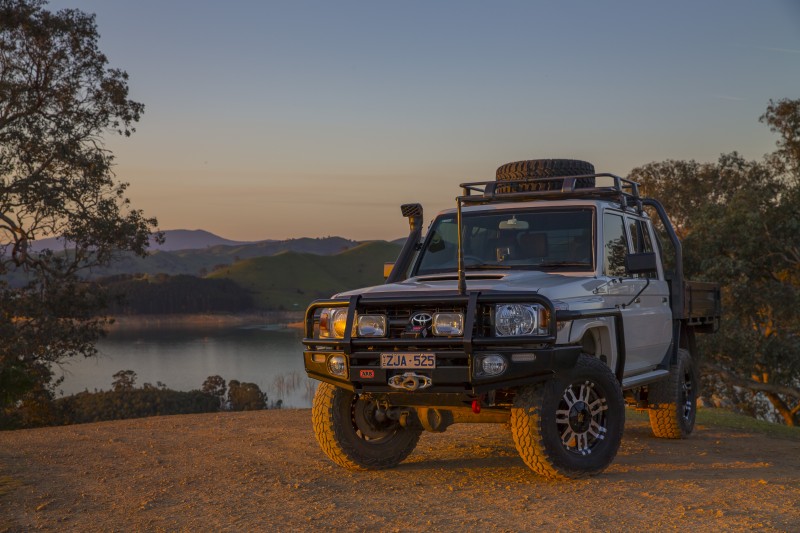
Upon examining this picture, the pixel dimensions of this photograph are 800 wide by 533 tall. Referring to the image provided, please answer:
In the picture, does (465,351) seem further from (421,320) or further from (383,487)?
(383,487)

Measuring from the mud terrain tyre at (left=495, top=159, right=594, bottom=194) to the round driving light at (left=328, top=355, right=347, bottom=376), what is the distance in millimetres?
3352

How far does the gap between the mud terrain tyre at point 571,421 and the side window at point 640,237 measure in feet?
6.86

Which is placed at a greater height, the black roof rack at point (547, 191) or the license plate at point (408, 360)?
the black roof rack at point (547, 191)

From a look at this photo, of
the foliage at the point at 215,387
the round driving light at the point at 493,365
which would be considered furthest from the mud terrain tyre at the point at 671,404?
the foliage at the point at 215,387

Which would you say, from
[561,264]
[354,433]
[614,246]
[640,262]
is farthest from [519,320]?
[614,246]

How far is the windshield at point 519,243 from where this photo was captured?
8.13 meters

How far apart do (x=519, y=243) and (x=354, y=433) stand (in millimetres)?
2305

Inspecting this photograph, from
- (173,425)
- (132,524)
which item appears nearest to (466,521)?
(132,524)

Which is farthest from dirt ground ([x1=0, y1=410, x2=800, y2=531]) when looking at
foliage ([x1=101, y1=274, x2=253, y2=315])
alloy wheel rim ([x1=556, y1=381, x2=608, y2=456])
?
foliage ([x1=101, y1=274, x2=253, y2=315])

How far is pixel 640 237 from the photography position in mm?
9508

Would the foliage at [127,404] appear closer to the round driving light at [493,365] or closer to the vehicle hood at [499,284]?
the vehicle hood at [499,284]

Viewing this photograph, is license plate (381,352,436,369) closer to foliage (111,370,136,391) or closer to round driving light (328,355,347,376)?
round driving light (328,355,347,376)

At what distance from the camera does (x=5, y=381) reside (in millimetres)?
18875

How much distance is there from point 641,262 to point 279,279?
13196cm
